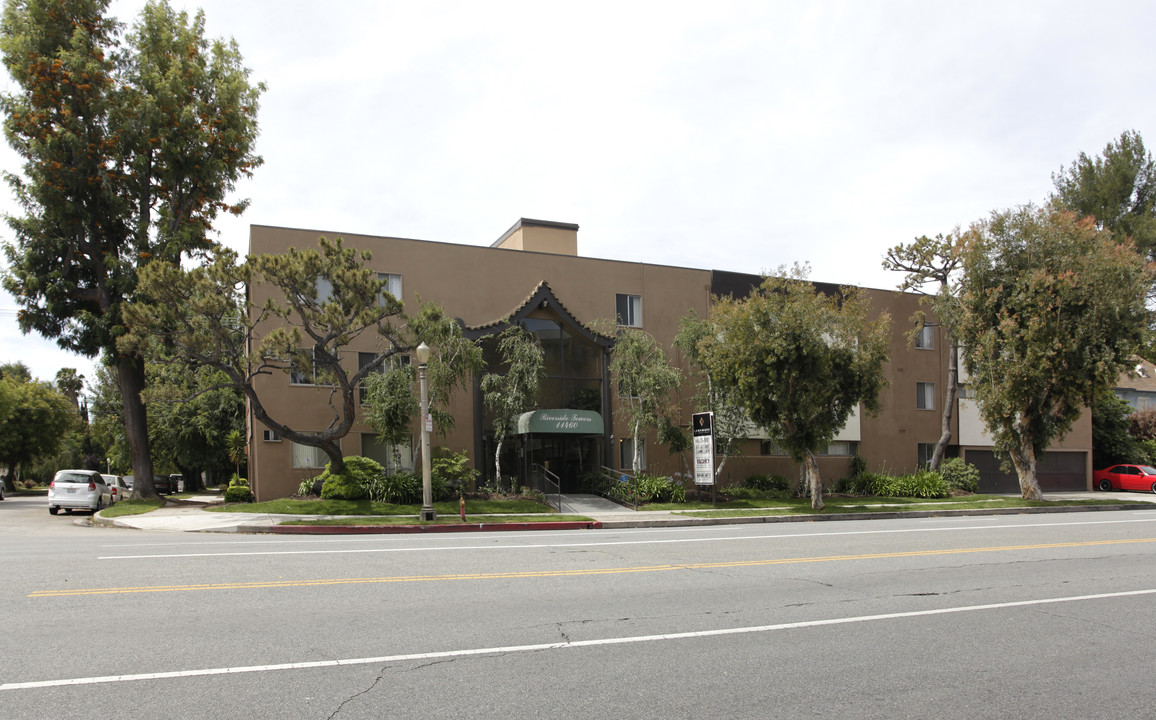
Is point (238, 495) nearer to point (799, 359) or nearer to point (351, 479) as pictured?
point (351, 479)

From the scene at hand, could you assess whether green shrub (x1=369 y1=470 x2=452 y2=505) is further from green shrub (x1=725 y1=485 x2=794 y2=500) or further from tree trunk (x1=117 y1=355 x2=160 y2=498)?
green shrub (x1=725 y1=485 x2=794 y2=500)

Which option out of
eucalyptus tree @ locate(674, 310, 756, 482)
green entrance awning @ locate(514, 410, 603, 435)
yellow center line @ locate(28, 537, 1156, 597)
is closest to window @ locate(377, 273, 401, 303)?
green entrance awning @ locate(514, 410, 603, 435)

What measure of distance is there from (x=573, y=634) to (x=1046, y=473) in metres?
41.7

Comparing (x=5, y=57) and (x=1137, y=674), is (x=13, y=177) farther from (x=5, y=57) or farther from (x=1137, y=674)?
(x=1137, y=674)

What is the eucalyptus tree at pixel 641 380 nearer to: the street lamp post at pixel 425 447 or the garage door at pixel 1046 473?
the street lamp post at pixel 425 447

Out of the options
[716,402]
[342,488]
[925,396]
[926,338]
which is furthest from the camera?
[926,338]

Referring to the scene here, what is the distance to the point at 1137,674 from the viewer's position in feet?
21.0

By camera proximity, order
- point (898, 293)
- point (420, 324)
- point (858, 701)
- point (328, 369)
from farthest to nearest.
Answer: point (898, 293), point (328, 369), point (420, 324), point (858, 701)

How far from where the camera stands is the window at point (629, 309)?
3034 cm

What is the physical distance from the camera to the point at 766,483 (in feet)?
101

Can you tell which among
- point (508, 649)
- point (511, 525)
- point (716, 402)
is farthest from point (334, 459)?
point (508, 649)

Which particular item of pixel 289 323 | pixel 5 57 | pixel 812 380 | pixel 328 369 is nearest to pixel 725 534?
pixel 812 380

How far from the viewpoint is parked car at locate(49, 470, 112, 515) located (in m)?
26.4

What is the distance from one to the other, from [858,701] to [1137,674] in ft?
8.88
